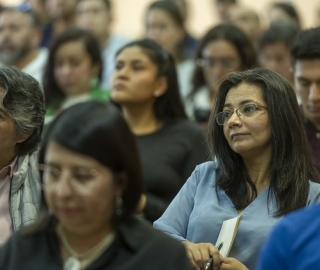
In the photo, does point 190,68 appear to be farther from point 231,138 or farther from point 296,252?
point 296,252

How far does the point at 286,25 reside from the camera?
4.73 m

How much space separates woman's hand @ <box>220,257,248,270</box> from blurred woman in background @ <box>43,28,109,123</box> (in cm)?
214

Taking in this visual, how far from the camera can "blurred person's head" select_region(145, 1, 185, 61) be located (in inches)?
211

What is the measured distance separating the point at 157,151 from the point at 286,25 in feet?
5.32

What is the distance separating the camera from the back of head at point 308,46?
328 centimetres

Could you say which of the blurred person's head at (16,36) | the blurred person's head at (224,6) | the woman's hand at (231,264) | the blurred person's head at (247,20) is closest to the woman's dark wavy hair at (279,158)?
the woman's hand at (231,264)

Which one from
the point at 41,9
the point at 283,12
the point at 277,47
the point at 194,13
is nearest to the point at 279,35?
the point at 277,47

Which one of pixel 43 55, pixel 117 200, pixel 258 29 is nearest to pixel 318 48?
pixel 117 200

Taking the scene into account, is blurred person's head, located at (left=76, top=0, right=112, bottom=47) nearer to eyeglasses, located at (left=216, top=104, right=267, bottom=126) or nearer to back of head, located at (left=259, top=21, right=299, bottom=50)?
back of head, located at (left=259, top=21, right=299, bottom=50)

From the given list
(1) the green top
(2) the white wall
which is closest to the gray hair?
(1) the green top

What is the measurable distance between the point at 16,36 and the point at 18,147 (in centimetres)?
289

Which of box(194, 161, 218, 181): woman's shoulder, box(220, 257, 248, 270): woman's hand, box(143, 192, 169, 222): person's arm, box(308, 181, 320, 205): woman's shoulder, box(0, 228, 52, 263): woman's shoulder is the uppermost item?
box(308, 181, 320, 205): woman's shoulder

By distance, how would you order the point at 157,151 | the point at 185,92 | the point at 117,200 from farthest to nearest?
the point at 185,92, the point at 157,151, the point at 117,200

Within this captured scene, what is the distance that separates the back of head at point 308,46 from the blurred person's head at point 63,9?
313 cm
